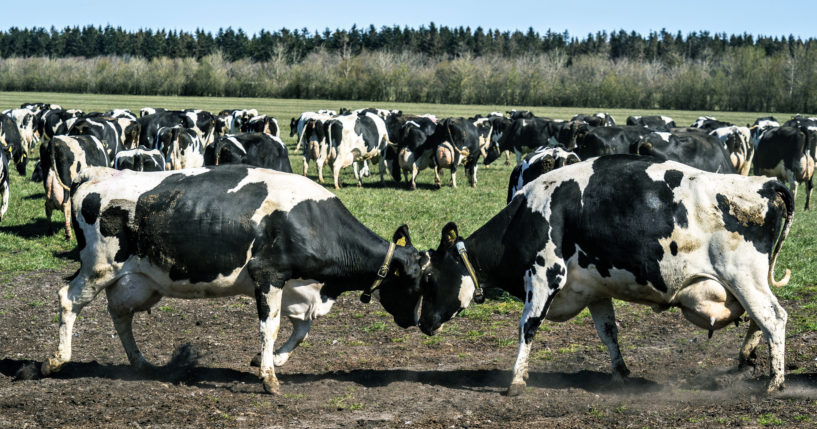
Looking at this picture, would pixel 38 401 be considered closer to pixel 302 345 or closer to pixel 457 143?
pixel 302 345

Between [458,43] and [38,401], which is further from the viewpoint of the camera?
[458,43]

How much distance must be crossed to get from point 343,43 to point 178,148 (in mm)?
171759

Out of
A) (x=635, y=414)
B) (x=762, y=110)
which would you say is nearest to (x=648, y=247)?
(x=635, y=414)

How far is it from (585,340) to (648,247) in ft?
8.44

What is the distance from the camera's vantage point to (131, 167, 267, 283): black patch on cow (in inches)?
296

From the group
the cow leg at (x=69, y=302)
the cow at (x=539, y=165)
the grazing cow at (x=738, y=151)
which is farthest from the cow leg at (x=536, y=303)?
the grazing cow at (x=738, y=151)

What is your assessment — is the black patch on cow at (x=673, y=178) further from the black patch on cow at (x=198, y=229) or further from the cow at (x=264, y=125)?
the cow at (x=264, y=125)

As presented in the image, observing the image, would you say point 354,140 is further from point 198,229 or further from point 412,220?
point 198,229

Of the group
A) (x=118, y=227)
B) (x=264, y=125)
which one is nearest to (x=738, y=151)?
(x=264, y=125)

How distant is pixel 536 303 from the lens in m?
7.48

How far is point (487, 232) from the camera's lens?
817 cm

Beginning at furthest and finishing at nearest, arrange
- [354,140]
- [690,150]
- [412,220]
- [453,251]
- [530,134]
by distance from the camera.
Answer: [530,134] → [354,140] → [412,220] → [690,150] → [453,251]

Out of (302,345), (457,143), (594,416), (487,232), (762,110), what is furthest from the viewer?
(762,110)

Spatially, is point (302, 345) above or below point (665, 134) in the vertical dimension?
below
